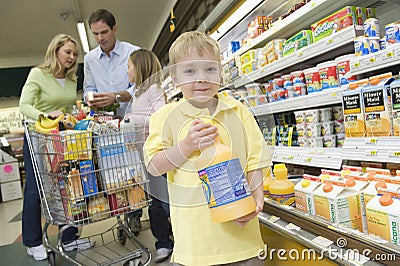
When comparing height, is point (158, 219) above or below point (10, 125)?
below

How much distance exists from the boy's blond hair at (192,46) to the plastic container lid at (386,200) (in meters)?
0.79

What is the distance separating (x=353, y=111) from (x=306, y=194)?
0.46 m

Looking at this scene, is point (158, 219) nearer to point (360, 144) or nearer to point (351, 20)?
point (360, 144)

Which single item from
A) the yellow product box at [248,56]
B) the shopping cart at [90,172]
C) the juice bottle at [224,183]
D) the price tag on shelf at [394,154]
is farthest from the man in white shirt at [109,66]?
the price tag on shelf at [394,154]

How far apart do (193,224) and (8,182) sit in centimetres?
620

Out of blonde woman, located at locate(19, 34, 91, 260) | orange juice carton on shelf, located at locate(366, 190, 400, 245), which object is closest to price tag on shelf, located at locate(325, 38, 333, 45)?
orange juice carton on shelf, located at locate(366, 190, 400, 245)

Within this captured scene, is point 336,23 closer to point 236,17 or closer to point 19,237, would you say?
point 236,17

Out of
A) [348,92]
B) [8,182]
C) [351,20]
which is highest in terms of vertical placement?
[351,20]

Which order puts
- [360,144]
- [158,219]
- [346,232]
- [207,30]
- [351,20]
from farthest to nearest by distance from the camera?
[207,30] < [158,219] < [351,20] < [360,144] < [346,232]

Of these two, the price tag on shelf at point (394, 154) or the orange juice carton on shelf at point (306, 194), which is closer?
the price tag on shelf at point (394, 154)

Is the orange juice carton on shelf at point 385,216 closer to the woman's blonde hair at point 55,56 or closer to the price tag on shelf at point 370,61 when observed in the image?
the price tag on shelf at point 370,61

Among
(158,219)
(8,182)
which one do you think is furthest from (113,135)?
(8,182)

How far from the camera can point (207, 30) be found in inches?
125

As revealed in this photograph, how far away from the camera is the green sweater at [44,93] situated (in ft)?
8.14
